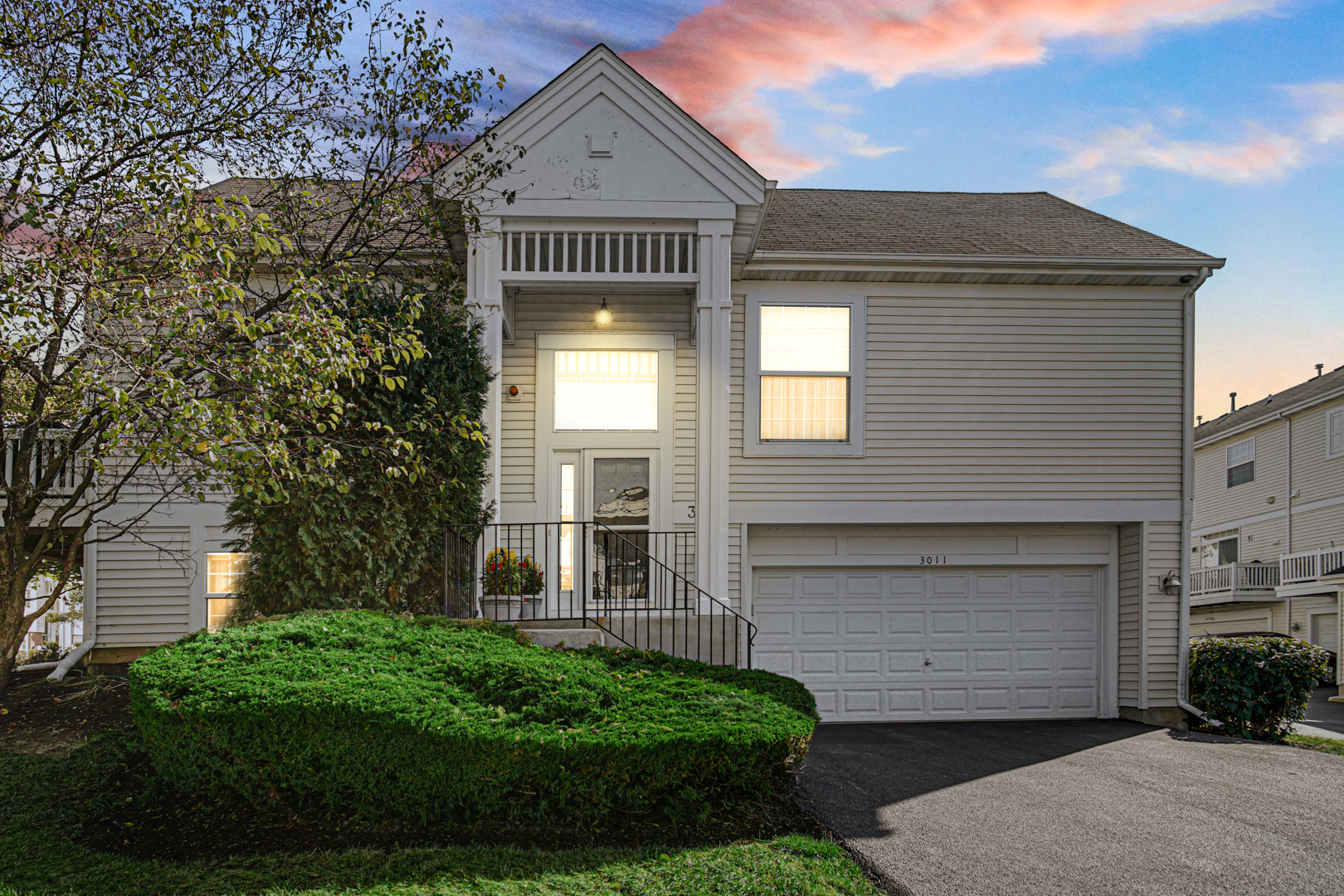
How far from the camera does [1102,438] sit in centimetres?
1102

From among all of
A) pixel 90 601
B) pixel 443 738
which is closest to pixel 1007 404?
pixel 443 738

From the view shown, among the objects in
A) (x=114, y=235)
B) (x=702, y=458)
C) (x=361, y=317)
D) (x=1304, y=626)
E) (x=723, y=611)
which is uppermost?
(x=114, y=235)

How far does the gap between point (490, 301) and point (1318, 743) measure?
10.9 m

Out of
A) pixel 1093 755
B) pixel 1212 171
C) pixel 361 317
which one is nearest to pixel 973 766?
pixel 1093 755

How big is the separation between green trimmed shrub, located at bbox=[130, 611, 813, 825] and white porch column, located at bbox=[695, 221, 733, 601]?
139 inches

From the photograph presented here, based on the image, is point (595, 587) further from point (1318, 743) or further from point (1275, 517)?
point (1275, 517)

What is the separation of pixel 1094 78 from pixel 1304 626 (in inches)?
605

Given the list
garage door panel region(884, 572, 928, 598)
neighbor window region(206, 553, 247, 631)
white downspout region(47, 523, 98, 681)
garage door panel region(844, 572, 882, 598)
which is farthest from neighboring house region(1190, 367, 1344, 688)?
white downspout region(47, 523, 98, 681)

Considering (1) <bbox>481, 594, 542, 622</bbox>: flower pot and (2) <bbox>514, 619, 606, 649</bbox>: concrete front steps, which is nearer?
(2) <bbox>514, 619, 606, 649</bbox>: concrete front steps

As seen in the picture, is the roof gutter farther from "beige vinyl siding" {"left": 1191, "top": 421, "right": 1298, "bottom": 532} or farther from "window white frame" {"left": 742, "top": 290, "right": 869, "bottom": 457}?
"beige vinyl siding" {"left": 1191, "top": 421, "right": 1298, "bottom": 532}

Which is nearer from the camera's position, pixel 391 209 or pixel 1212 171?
pixel 391 209

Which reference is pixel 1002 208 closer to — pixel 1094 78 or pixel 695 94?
Answer: pixel 1094 78

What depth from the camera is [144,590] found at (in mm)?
11109

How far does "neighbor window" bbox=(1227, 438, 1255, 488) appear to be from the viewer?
75.6 ft
